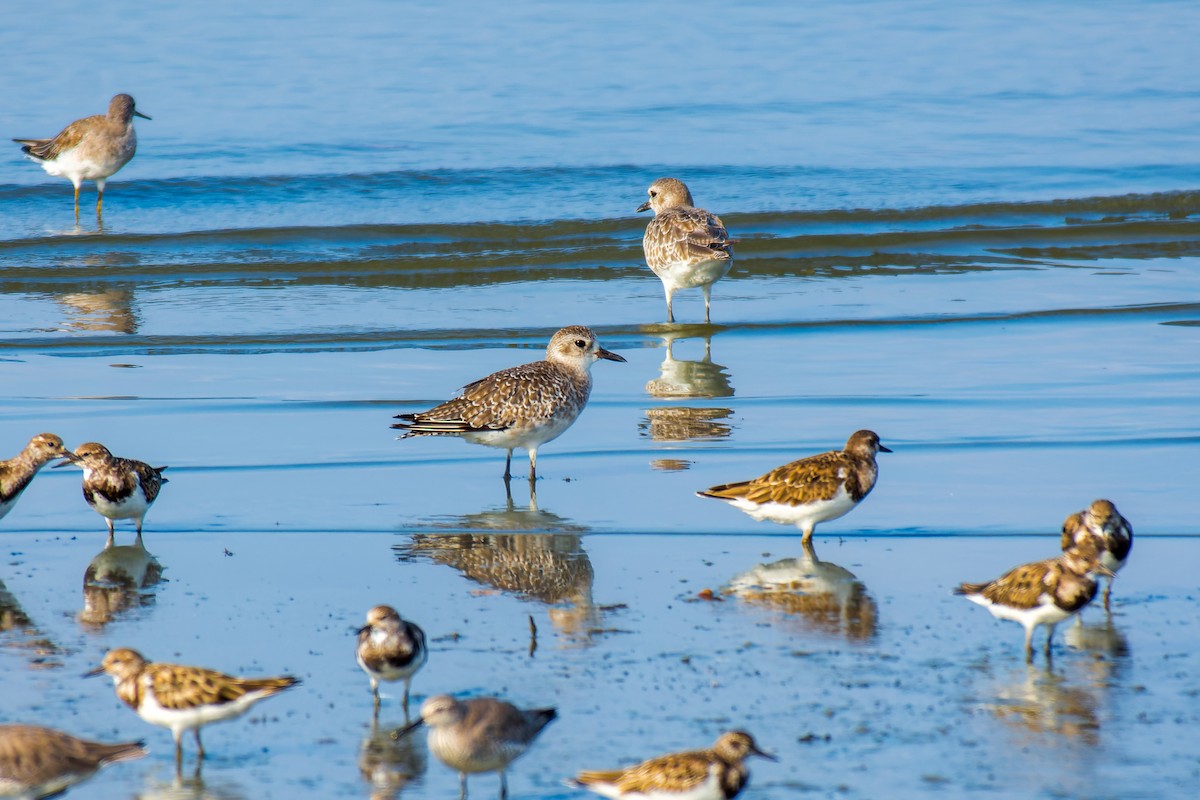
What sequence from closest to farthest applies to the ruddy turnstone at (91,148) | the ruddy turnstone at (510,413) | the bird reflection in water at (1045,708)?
the bird reflection in water at (1045,708) < the ruddy turnstone at (510,413) < the ruddy turnstone at (91,148)

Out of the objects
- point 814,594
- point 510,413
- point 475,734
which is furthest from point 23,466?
point 475,734

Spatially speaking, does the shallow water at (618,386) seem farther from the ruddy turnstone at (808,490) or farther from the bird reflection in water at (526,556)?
the ruddy turnstone at (808,490)

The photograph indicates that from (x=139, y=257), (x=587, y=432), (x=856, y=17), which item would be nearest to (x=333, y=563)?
(x=587, y=432)

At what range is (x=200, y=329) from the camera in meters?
15.9

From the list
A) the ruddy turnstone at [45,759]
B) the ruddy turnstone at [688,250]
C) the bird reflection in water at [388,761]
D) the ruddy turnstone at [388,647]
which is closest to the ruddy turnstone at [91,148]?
the ruddy turnstone at [688,250]

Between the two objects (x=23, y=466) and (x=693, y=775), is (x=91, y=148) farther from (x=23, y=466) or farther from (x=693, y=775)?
(x=693, y=775)

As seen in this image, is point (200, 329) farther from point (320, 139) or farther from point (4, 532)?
→ point (320, 139)

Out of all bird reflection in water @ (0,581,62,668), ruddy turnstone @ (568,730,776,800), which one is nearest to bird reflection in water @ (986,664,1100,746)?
ruddy turnstone @ (568,730,776,800)

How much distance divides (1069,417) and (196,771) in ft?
24.4

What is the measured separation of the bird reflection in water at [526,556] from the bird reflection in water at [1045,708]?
1860 mm

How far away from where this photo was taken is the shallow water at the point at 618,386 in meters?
6.57

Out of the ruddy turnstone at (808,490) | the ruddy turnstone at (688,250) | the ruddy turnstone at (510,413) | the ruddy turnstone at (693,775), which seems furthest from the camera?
the ruddy turnstone at (688,250)

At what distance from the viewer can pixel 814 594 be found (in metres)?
8.02

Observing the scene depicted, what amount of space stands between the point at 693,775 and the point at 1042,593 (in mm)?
2261
